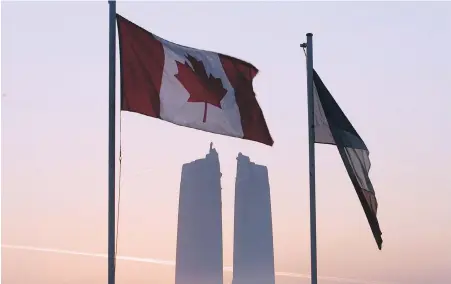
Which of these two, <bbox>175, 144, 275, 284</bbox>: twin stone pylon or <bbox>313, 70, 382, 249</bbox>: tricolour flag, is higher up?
<bbox>313, 70, 382, 249</bbox>: tricolour flag

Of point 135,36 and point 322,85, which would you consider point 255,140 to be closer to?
point 322,85

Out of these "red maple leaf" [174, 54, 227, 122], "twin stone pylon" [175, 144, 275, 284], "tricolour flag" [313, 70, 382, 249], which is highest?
"red maple leaf" [174, 54, 227, 122]

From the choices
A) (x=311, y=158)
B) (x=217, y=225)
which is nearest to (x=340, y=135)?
(x=311, y=158)

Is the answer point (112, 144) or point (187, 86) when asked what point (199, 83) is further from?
point (112, 144)

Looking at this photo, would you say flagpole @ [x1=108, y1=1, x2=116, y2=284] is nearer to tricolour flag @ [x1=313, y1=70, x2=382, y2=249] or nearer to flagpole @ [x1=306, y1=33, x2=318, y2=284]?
flagpole @ [x1=306, y1=33, x2=318, y2=284]

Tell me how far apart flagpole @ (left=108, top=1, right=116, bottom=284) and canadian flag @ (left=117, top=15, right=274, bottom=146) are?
0.91 ft

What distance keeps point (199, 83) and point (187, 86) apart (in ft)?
1.26

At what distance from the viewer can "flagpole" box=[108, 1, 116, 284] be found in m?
12.5

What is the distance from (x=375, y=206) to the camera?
16.6 m

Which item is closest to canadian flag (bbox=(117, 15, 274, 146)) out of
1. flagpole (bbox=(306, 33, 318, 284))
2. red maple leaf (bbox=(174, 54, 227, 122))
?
red maple leaf (bbox=(174, 54, 227, 122))

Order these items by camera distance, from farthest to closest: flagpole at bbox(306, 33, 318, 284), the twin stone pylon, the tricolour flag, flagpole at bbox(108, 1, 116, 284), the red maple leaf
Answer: the twin stone pylon → the tricolour flag → flagpole at bbox(306, 33, 318, 284) → the red maple leaf → flagpole at bbox(108, 1, 116, 284)

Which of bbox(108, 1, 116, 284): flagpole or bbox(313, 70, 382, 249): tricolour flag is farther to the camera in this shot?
bbox(313, 70, 382, 249): tricolour flag

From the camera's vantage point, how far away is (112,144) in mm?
12875

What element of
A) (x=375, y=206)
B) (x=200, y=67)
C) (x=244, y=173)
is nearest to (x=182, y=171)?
(x=244, y=173)
